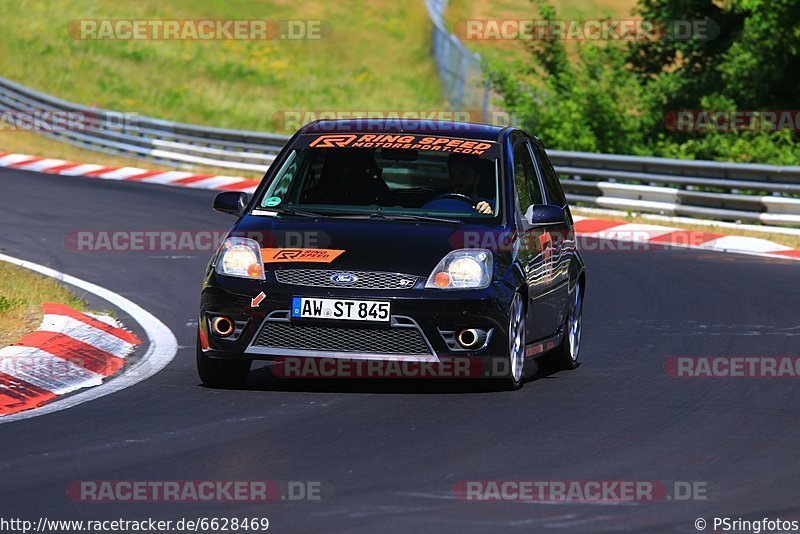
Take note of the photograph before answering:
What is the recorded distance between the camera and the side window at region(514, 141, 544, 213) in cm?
1012

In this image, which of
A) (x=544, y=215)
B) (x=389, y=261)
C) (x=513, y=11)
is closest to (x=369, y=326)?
(x=389, y=261)

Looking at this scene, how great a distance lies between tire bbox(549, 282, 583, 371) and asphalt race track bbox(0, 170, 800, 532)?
13 centimetres

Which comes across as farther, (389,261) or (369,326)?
(389,261)

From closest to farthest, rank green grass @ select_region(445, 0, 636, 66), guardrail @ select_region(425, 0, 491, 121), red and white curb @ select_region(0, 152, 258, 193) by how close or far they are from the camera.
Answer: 1. red and white curb @ select_region(0, 152, 258, 193)
2. guardrail @ select_region(425, 0, 491, 121)
3. green grass @ select_region(445, 0, 636, 66)

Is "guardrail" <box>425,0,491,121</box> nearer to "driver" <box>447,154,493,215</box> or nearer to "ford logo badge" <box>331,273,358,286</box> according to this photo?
"driver" <box>447,154,493,215</box>

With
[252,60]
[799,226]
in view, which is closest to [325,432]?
[799,226]

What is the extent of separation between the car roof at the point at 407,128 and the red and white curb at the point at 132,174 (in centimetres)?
1473

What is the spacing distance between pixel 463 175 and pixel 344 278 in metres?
1.47

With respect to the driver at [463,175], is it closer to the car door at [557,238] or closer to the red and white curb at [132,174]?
the car door at [557,238]

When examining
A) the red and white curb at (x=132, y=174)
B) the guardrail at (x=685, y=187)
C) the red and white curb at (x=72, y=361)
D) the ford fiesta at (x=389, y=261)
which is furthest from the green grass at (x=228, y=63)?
the ford fiesta at (x=389, y=261)

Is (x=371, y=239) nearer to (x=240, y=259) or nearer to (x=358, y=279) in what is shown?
(x=358, y=279)

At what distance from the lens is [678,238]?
783 inches

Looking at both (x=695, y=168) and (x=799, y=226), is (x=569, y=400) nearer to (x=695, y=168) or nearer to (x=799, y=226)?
(x=799, y=226)

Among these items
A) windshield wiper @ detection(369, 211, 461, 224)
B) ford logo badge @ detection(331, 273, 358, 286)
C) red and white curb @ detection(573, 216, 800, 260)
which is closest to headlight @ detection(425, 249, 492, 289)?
ford logo badge @ detection(331, 273, 358, 286)
